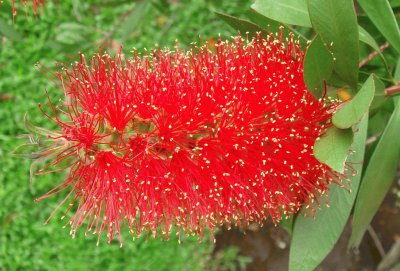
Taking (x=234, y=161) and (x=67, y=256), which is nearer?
(x=234, y=161)

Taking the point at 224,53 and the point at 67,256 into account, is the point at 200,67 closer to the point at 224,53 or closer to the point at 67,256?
the point at 224,53

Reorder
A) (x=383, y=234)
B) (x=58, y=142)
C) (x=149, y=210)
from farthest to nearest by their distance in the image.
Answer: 1. (x=383, y=234)
2. (x=149, y=210)
3. (x=58, y=142)

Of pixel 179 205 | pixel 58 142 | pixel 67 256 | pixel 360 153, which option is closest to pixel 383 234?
pixel 67 256

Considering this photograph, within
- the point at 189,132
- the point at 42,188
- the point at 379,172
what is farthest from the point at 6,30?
the point at 379,172

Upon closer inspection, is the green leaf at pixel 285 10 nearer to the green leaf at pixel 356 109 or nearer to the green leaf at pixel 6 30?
the green leaf at pixel 356 109

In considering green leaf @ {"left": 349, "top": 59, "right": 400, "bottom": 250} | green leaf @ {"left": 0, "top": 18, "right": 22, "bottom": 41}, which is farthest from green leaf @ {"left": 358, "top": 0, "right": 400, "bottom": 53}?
green leaf @ {"left": 0, "top": 18, "right": 22, "bottom": 41}

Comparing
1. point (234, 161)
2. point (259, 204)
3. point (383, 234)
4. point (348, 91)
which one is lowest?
point (383, 234)
